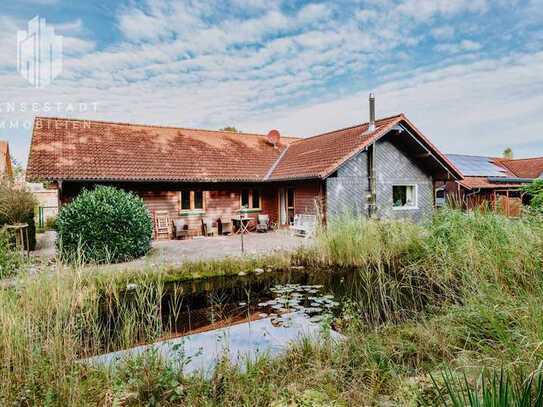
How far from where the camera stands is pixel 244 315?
231 inches

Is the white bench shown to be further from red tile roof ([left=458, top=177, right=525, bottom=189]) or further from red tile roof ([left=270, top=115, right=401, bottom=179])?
red tile roof ([left=458, top=177, right=525, bottom=189])

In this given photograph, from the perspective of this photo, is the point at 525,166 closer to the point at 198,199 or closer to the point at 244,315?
the point at 198,199

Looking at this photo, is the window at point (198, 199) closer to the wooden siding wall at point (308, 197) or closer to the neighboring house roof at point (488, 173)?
the wooden siding wall at point (308, 197)

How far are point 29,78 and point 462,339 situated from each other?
1745 cm

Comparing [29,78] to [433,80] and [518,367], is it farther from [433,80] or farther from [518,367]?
[518,367]

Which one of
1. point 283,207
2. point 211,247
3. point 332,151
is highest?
point 332,151


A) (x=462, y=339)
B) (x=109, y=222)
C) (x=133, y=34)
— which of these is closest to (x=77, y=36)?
(x=133, y=34)

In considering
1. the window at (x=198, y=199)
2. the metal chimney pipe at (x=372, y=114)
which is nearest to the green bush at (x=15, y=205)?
the window at (x=198, y=199)

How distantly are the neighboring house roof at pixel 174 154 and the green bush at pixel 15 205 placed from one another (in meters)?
0.70

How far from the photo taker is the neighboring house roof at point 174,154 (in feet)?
43.2

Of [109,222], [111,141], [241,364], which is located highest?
[111,141]

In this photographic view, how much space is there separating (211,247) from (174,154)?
20.5ft

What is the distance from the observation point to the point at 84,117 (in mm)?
16766

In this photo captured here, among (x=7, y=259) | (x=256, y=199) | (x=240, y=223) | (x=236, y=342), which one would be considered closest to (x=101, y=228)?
(x=7, y=259)
